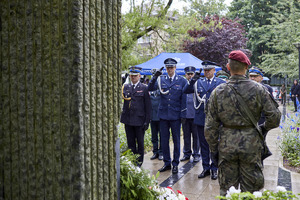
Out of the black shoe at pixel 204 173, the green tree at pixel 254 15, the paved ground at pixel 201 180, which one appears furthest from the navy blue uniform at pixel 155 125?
the green tree at pixel 254 15

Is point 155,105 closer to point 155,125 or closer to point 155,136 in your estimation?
point 155,125

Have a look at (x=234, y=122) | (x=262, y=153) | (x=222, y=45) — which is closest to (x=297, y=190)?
(x=262, y=153)

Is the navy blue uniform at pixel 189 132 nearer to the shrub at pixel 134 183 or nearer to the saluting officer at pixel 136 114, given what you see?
the saluting officer at pixel 136 114

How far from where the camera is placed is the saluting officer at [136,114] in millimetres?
6770

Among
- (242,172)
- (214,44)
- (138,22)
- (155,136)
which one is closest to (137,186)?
(242,172)

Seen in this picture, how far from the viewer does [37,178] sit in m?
2.38

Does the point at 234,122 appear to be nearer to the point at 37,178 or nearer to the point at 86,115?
the point at 86,115

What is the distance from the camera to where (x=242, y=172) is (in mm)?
3777

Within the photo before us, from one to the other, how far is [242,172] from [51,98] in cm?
232

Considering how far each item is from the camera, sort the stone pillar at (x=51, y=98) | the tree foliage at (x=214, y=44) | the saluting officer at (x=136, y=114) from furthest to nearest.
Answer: the tree foliage at (x=214, y=44) → the saluting officer at (x=136, y=114) → the stone pillar at (x=51, y=98)

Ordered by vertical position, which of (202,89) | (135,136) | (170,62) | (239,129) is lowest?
(135,136)

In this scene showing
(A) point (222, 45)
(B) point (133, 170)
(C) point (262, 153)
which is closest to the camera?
(B) point (133, 170)

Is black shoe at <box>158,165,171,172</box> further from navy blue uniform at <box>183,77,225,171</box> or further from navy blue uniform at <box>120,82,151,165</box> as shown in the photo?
navy blue uniform at <box>183,77,225,171</box>

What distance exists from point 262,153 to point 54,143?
2.46 meters
